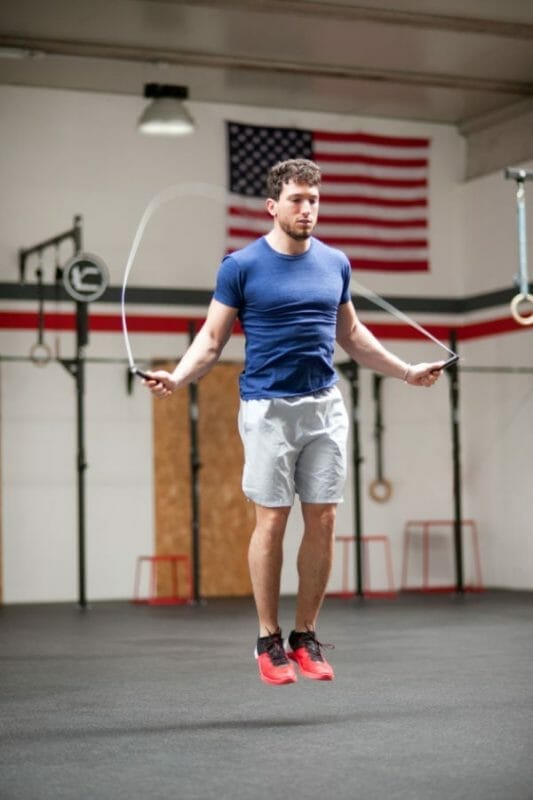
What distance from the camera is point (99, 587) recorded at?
12.0 metres

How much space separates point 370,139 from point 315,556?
29.1 feet

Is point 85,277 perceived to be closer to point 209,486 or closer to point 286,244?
point 209,486

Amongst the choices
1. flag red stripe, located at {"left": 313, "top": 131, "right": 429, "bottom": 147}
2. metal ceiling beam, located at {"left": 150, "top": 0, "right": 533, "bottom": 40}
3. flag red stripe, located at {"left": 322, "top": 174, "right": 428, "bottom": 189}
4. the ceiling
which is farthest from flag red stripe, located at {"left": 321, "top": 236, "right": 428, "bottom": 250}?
metal ceiling beam, located at {"left": 150, "top": 0, "right": 533, "bottom": 40}

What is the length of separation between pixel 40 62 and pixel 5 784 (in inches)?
344

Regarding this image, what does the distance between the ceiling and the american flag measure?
0.33m

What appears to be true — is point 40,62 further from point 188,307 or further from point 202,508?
point 202,508

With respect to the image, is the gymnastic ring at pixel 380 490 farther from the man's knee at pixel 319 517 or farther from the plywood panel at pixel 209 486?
the man's knee at pixel 319 517

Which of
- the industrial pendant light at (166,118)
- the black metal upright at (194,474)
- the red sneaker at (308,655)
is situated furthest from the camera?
the black metal upright at (194,474)

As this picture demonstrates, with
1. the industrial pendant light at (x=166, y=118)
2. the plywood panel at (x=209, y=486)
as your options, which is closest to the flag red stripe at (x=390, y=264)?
the plywood panel at (x=209, y=486)

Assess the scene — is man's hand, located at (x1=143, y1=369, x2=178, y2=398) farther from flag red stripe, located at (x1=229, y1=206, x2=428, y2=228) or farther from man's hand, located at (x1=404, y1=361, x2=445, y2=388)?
flag red stripe, located at (x1=229, y1=206, x2=428, y2=228)

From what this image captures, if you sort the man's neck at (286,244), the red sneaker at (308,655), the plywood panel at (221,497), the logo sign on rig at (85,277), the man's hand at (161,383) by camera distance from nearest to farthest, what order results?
1. the man's hand at (161,383)
2. the red sneaker at (308,655)
3. the man's neck at (286,244)
4. the logo sign on rig at (85,277)
5. the plywood panel at (221,497)

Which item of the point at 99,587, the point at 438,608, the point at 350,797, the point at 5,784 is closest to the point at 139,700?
the point at 5,784

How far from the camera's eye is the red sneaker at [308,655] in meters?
4.68

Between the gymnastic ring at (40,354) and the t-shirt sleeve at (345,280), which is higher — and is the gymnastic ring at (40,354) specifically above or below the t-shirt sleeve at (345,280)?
above
